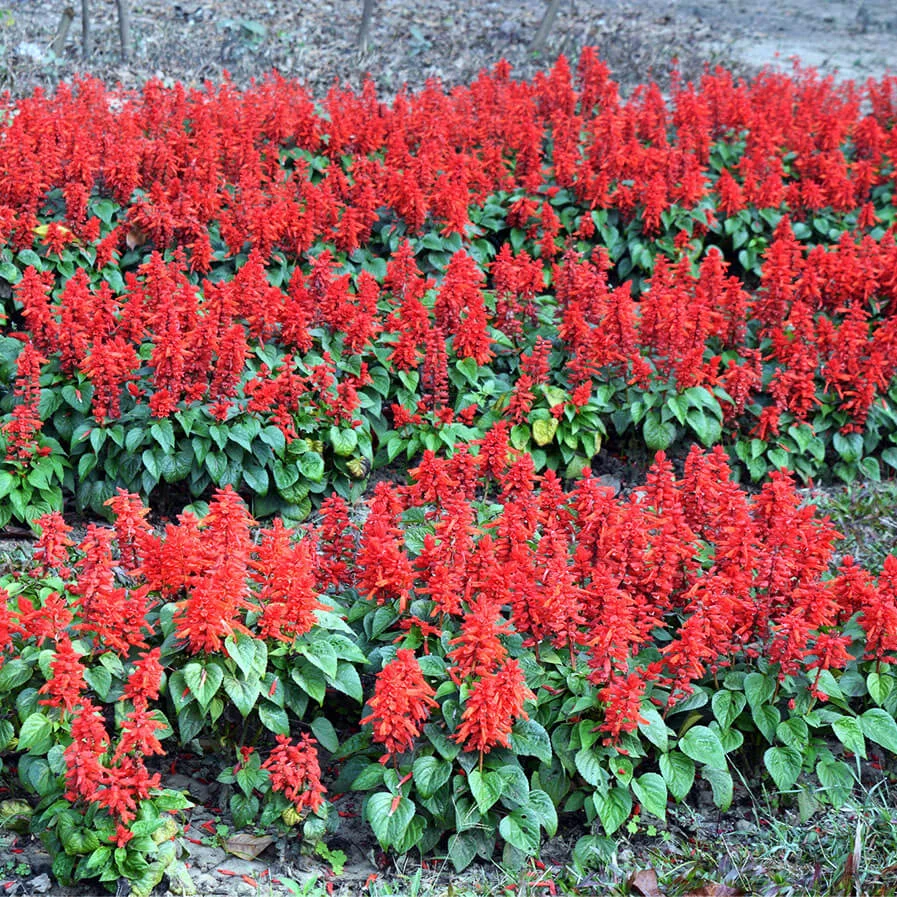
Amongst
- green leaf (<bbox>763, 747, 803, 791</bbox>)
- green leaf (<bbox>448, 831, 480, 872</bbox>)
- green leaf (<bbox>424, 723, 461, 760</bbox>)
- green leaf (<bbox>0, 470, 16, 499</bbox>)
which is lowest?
green leaf (<bbox>448, 831, 480, 872</bbox>)

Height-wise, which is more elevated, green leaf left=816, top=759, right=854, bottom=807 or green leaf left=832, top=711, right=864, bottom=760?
green leaf left=832, top=711, right=864, bottom=760

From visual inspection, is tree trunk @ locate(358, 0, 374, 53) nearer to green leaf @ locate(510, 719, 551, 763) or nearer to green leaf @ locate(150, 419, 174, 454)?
green leaf @ locate(150, 419, 174, 454)

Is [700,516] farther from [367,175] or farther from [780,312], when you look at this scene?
[367,175]

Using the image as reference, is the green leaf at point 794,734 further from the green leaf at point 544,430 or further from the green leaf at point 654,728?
the green leaf at point 544,430

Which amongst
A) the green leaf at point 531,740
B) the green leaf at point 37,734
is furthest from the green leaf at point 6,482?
the green leaf at point 531,740

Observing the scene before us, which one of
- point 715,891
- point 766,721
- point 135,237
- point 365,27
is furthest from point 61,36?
point 715,891

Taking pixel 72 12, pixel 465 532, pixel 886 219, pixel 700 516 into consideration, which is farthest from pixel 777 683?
pixel 72 12

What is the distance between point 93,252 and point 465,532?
3.81 meters

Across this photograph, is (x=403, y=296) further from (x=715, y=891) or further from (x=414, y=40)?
(x=414, y=40)

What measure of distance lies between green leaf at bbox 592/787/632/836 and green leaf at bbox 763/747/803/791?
590mm

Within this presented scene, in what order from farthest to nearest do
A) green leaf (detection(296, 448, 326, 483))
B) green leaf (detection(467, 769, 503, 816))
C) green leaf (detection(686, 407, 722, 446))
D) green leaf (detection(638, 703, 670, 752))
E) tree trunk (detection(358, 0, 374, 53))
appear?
tree trunk (detection(358, 0, 374, 53)), green leaf (detection(686, 407, 722, 446)), green leaf (detection(296, 448, 326, 483)), green leaf (detection(638, 703, 670, 752)), green leaf (detection(467, 769, 503, 816))

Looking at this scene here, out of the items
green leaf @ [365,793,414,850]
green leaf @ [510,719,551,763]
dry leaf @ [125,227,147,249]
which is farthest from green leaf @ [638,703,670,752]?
dry leaf @ [125,227,147,249]

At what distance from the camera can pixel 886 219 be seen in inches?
346

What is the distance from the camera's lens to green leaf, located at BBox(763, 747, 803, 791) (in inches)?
162
